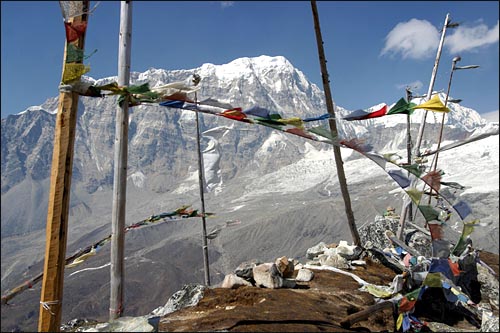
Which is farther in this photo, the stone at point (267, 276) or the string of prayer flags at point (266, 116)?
the stone at point (267, 276)

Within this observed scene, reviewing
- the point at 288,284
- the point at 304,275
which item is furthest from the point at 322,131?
the point at 304,275

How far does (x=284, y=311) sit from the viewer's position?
5.55 meters

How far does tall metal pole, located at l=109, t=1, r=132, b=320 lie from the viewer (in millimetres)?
4652

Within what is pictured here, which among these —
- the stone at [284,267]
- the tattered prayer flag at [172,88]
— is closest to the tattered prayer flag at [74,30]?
the tattered prayer flag at [172,88]

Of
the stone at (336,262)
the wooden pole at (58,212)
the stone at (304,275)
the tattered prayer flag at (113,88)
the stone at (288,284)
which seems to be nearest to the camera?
the wooden pole at (58,212)

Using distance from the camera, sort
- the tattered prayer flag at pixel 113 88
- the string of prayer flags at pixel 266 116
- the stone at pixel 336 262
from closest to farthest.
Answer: the tattered prayer flag at pixel 113 88
the string of prayer flags at pixel 266 116
the stone at pixel 336 262

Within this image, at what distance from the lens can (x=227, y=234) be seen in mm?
155125

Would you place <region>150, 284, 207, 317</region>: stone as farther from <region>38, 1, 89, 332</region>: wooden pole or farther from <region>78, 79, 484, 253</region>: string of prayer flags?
<region>78, 79, 484, 253</region>: string of prayer flags

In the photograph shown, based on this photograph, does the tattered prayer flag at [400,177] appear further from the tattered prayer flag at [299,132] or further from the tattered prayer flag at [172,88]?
the tattered prayer flag at [172,88]

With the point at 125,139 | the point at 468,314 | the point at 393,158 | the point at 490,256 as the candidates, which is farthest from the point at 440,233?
the point at 490,256

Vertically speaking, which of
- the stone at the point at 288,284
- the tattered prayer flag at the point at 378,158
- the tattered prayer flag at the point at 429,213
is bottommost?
the stone at the point at 288,284

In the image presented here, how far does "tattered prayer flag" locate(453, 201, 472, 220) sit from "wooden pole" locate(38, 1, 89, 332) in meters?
5.14

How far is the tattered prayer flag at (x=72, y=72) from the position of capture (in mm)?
4457

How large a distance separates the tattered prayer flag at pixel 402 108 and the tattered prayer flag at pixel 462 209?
1.61m
